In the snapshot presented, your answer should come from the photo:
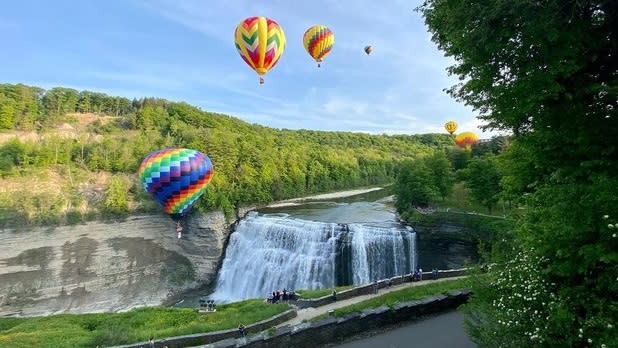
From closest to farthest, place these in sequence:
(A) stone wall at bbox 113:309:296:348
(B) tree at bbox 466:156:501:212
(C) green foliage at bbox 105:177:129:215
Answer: (A) stone wall at bbox 113:309:296:348
(B) tree at bbox 466:156:501:212
(C) green foliage at bbox 105:177:129:215

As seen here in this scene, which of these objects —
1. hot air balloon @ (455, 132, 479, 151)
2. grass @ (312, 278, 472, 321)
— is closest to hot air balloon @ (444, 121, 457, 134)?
hot air balloon @ (455, 132, 479, 151)

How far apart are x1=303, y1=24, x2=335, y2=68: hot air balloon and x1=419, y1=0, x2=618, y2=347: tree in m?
24.7

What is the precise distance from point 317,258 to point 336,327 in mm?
17398

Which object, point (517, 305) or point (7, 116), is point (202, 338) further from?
point (7, 116)

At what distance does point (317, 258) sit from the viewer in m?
28.2

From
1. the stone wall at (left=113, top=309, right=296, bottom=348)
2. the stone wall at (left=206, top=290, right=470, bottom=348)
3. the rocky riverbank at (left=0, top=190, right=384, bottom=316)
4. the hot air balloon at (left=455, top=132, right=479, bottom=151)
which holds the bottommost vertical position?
the rocky riverbank at (left=0, top=190, right=384, bottom=316)

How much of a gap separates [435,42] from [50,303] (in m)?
35.0

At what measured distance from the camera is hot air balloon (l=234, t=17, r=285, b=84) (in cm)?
2383

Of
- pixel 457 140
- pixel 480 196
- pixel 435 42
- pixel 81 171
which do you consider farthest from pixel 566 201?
pixel 457 140

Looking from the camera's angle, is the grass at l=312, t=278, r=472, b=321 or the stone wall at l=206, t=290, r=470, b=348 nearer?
the stone wall at l=206, t=290, r=470, b=348

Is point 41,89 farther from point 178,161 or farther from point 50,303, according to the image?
point 178,161

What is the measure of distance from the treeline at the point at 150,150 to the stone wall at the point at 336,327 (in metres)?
28.8

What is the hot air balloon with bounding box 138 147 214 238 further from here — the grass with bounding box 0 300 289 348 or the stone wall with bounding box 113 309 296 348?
the stone wall with bounding box 113 309 296 348

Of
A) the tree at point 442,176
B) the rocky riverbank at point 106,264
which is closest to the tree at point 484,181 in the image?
the tree at point 442,176
